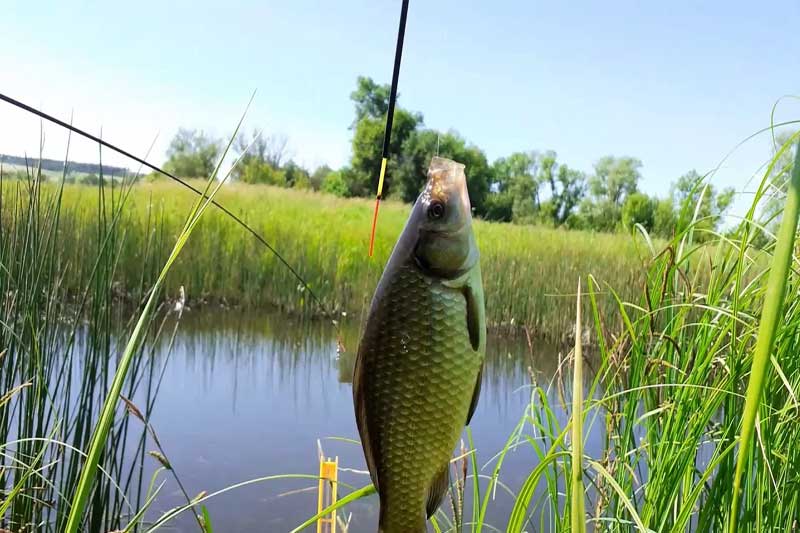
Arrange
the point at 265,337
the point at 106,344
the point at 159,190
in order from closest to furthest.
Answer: the point at 106,344
the point at 265,337
the point at 159,190

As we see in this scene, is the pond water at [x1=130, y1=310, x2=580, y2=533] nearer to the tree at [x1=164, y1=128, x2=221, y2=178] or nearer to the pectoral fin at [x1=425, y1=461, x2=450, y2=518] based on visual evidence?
the pectoral fin at [x1=425, y1=461, x2=450, y2=518]

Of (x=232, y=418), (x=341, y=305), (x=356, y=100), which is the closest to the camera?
(x=232, y=418)

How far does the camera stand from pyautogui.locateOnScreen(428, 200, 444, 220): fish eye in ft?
1.48

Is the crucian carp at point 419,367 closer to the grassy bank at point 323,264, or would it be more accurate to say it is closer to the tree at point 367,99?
the grassy bank at point 323,264

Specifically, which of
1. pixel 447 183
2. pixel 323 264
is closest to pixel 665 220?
pixel 447 183

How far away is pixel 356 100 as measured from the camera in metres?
27.5

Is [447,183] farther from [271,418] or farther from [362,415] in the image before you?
[271,418]

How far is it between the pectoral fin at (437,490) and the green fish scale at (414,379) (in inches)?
0.4

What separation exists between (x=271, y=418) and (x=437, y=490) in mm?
3221

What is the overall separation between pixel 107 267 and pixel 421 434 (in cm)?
128

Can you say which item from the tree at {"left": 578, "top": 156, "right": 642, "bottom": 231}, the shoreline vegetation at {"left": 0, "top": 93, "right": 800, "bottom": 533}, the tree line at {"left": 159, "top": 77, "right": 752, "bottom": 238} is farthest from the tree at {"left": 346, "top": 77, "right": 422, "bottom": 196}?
the shoreline vegetation at {"left": 0, "top": 93, "right": 800, "bottom": 533}

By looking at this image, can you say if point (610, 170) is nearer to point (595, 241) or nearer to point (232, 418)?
point (595, 241)

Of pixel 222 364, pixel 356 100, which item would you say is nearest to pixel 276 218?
pixel 222 364

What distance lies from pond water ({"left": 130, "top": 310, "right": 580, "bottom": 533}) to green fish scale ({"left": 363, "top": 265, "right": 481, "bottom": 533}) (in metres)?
1.22
